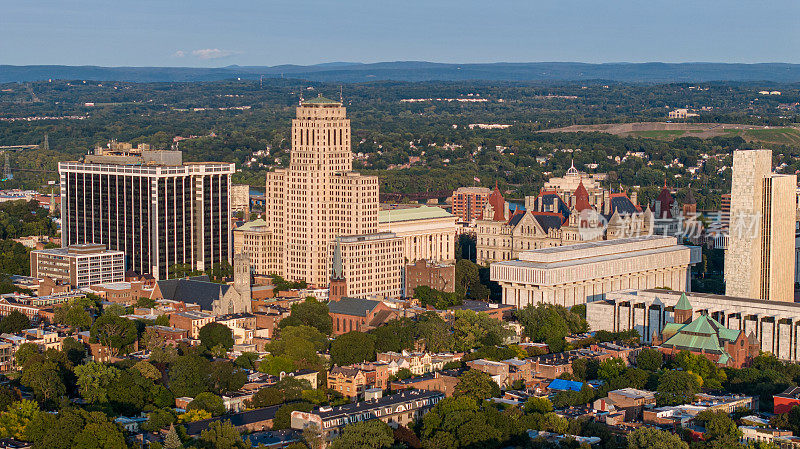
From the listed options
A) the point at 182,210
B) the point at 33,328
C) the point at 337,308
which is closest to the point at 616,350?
the point at 337,308

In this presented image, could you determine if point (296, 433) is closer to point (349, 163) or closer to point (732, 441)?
point (732, 441)

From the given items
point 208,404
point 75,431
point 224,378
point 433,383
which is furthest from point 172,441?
point 433,383

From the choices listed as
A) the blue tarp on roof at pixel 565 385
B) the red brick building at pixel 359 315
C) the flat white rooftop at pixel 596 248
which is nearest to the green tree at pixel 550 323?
the red brick building at pixel 359 315

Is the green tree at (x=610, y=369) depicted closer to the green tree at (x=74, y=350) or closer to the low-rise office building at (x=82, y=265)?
the green tree at (x=74, y=350)

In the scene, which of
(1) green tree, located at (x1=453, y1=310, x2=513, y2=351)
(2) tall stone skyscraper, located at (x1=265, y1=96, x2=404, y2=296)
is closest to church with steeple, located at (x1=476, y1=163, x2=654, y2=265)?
(2) tall stone skyscraper, located at (x1=265, y1=96, x2=404, y2=296)

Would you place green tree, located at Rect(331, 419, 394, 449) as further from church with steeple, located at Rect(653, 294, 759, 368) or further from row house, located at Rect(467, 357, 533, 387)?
church with steeple, located at Rect(653, 294, 759, 368)
